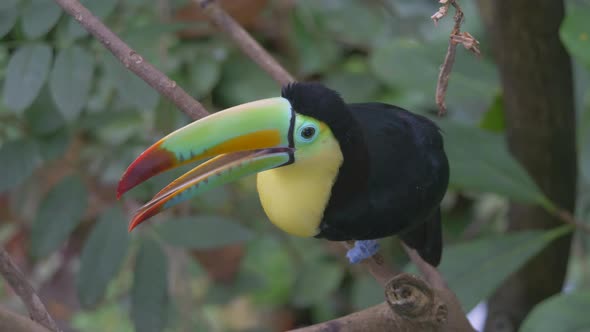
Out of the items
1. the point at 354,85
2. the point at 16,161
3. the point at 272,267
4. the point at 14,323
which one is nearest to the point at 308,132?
the point at 14,323

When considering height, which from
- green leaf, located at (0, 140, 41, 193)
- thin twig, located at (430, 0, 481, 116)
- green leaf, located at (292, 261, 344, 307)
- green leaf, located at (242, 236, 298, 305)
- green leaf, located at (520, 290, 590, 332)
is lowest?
green leaf, located at (242, 236, 298, 305)

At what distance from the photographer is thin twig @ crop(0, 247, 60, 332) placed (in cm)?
95

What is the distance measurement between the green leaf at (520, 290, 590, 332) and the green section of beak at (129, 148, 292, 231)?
1.86 feet

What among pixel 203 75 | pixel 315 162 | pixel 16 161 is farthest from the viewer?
pixel 203 75

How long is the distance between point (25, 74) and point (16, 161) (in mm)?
248

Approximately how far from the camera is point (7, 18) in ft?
4.08

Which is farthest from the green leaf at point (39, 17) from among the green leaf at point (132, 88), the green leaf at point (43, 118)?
the green leaf at point (43, 118)

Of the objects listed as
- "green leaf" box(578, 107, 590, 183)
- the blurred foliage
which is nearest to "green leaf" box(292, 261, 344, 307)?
the blurred foliage

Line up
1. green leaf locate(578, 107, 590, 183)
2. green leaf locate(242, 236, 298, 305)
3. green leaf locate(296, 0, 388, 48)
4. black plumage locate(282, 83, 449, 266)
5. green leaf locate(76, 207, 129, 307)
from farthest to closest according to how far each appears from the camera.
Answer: green leaf locate(242, 236, 298, 305), green leaf locate(296, 0, 388, 48), green leaf locate(578, 107, 590, 183), green leaf locate(76, 207, 129, 307), black plumage locate(282, 83, 449, 266)

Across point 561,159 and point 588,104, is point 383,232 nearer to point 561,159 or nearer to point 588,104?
point 561,159

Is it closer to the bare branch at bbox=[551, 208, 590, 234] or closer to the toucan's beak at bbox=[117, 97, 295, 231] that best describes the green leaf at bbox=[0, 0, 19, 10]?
the toucan's beak at bbox=[117, 97, 295, 231]

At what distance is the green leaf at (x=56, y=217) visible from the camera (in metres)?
1.53

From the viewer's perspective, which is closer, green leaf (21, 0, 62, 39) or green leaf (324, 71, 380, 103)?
green leaf (21, 0, 62, 39)

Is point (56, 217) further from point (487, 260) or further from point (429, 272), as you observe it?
point (487, 260)
